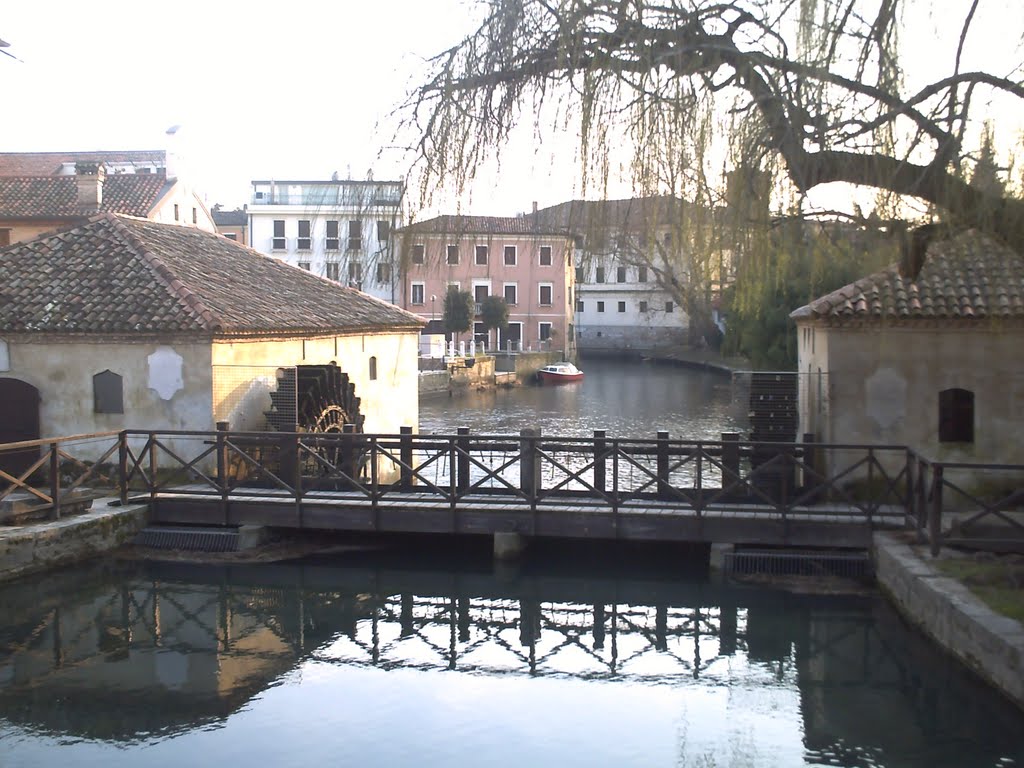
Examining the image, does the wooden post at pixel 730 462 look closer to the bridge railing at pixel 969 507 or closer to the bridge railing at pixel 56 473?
the bridge railing at pixel 969 507

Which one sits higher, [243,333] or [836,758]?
[243,333]

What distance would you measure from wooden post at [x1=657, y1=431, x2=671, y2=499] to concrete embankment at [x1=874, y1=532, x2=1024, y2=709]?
293cm

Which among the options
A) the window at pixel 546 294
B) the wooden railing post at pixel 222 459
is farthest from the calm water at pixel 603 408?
the wooden railing post at pixel 222 459

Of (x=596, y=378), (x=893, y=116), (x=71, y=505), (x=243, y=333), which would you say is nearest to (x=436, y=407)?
(x=596, y=378)

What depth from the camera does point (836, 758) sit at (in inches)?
336

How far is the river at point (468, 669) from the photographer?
8758mm

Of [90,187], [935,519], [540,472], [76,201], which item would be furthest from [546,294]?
[935,519]

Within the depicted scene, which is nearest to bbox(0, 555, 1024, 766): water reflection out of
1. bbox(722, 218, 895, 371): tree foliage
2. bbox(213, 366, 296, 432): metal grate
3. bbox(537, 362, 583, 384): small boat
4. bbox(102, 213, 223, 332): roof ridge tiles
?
bbox(213, 366, 296, 432): metal grate

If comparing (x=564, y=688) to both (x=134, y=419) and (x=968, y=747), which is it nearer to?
(x=968, y=747)

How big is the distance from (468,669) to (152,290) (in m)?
9.72

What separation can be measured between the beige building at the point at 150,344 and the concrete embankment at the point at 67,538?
7.66 feet

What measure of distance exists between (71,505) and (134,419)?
2691 mm

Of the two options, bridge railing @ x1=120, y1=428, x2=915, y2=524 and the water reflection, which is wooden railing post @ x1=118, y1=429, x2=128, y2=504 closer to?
bridge railing @ x1=120, y1=428, x2=915, y2=524

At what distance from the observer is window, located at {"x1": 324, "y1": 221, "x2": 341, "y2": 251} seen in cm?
845
